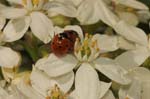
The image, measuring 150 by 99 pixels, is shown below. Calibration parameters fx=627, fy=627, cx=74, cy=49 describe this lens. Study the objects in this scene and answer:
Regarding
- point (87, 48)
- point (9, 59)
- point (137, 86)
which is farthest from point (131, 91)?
point (9, 59)

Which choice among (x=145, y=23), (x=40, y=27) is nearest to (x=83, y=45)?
(x=40, y=27)

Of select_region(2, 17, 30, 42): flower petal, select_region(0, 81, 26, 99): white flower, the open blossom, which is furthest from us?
the open blossom

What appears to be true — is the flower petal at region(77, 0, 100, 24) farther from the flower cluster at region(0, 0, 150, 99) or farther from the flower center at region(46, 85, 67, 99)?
the flower center at region(46, 85, 67, 99)

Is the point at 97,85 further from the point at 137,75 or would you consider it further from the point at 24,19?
the point at 24,19

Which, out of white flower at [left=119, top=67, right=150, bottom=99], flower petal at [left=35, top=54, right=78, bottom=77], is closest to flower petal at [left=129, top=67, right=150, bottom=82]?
white flower at [left=119, top=67, right=150, bottom=99]

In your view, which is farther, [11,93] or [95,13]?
[95,13]

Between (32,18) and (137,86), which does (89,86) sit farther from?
(32,18)

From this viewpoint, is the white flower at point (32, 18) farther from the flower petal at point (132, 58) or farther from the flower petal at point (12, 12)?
the flower petal at point (132, 58)
